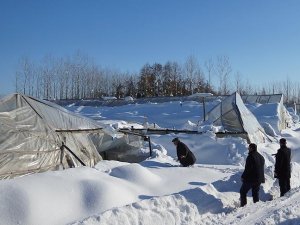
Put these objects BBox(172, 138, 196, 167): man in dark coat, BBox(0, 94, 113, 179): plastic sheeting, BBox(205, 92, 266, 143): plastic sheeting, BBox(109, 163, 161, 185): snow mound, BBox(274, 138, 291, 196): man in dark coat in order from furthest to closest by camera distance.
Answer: BBox(205, 92, 266, 143): plastic sheeting
BBox(172, 138, 196, 167): man in dark coat
BBox(274, 138, 291, 196): man in dark coat
BBox(0, 94, 113, 179): plastic sheeting
BBox(109, 163, 161, 185): snow mound

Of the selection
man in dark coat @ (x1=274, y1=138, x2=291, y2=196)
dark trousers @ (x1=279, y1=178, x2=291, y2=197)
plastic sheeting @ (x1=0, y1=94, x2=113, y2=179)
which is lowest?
dark trousers @ (x1=279, y1=178, x2=291, y2=197)

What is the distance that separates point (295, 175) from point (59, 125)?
24.7 feet

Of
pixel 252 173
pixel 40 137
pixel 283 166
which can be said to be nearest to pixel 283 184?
pixel 283 166

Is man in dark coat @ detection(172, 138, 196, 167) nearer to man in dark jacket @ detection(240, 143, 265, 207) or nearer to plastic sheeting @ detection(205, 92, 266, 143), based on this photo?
man in dark jacket @ detection(240, 143, 265, 207)

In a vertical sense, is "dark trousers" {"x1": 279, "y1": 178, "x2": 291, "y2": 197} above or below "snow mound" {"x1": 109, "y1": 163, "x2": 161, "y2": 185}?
below

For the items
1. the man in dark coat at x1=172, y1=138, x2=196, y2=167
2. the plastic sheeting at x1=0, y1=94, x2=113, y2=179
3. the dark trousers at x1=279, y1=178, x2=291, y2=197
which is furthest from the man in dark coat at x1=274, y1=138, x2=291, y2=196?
the plastic sheeting at x1=0, y1=94, x2=113, y2=179

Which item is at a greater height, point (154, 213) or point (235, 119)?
point (235, 119)

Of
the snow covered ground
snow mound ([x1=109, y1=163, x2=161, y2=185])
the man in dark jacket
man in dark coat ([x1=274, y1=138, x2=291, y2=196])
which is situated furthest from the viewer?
man in dark coat ([x1=274, y1=138, x2=291, y2=196])

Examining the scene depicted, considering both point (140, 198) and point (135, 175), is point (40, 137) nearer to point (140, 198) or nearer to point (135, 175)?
point (135, 175)

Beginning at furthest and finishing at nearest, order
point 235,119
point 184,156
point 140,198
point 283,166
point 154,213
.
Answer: point 235,119, point 184,156, point 283,166, point 140,198, point 154,213

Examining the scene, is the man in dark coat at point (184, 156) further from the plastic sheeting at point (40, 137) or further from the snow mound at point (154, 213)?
the snow mound at point (154, 213)

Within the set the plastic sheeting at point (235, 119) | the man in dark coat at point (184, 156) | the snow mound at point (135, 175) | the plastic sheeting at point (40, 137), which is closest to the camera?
the snow mound at point (135, 175)

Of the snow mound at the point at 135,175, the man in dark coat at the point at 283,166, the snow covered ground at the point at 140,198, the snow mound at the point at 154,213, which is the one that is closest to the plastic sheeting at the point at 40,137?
the snow covered ground at the point at 140,198

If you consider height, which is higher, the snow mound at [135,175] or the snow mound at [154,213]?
the snow mound at [135,175]
